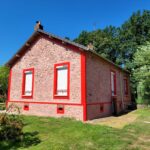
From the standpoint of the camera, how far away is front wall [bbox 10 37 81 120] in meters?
12.1

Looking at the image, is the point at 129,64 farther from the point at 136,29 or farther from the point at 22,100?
the point at 22,100

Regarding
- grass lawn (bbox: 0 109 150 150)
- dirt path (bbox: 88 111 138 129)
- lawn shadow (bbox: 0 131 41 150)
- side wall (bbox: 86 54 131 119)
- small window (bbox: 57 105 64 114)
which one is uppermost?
side wall (bbox: 86 54 131 119)

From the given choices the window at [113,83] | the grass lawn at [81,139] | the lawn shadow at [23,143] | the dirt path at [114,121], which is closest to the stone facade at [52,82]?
the window at [113,83]

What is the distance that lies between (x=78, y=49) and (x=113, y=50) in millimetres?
20808

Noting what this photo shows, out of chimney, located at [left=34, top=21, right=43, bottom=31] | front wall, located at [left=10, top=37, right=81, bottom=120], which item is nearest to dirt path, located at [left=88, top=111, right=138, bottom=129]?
front wall, located at [left=10, top=37, right=81, bottom=120]

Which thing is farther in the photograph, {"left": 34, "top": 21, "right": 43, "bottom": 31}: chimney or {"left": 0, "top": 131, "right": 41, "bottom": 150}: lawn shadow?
{"left": 34, "top": 21, "right": 43, "bottom": 31}: chimney

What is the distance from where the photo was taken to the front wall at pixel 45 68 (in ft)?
39.9

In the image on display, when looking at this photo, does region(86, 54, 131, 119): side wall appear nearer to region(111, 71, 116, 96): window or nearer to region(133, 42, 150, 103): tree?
region(111, 71, 116, 96): window

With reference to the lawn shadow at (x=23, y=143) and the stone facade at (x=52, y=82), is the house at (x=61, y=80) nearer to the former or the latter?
the stone facade at (x=52, y=82)

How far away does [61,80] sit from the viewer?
1309 centimetres

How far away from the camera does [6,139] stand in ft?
24.1

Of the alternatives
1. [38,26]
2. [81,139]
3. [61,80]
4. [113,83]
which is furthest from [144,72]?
[81,139]

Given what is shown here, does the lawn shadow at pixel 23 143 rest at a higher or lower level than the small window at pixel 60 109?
lower

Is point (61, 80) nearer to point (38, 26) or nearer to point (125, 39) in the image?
point (38, 26)
